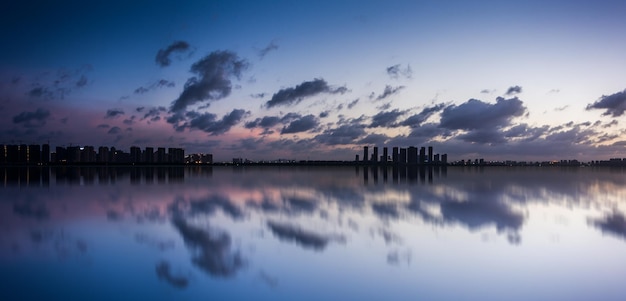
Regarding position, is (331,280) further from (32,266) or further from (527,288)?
(32,266)

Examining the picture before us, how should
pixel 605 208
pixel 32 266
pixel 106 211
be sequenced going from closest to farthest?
1. pixel 32 266
2. pixel 106 211
3. pixel 605 208

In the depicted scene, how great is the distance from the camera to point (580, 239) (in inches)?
590

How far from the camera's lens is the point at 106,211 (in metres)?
22.0

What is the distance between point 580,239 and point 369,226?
278 inches

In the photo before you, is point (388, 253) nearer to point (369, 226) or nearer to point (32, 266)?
point (369, 226)

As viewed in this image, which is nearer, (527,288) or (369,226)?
(527,288)

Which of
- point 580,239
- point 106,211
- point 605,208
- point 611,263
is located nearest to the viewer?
point 611,263

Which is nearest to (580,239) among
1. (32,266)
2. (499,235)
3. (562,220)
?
(499,235)

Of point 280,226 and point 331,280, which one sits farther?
point 280,226

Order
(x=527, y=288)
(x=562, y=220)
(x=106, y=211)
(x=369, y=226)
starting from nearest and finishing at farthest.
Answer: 1. (x=527, y=288)
2. (x=369, y=226)
3. (x=562, y=220)
4. (x=106, y=211)

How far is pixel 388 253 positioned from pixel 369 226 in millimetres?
4641

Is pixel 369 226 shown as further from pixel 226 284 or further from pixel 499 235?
pixel 226 284

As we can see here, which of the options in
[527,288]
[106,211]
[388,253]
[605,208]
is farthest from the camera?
[605,208]

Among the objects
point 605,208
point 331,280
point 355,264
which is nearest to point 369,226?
point 355,264
